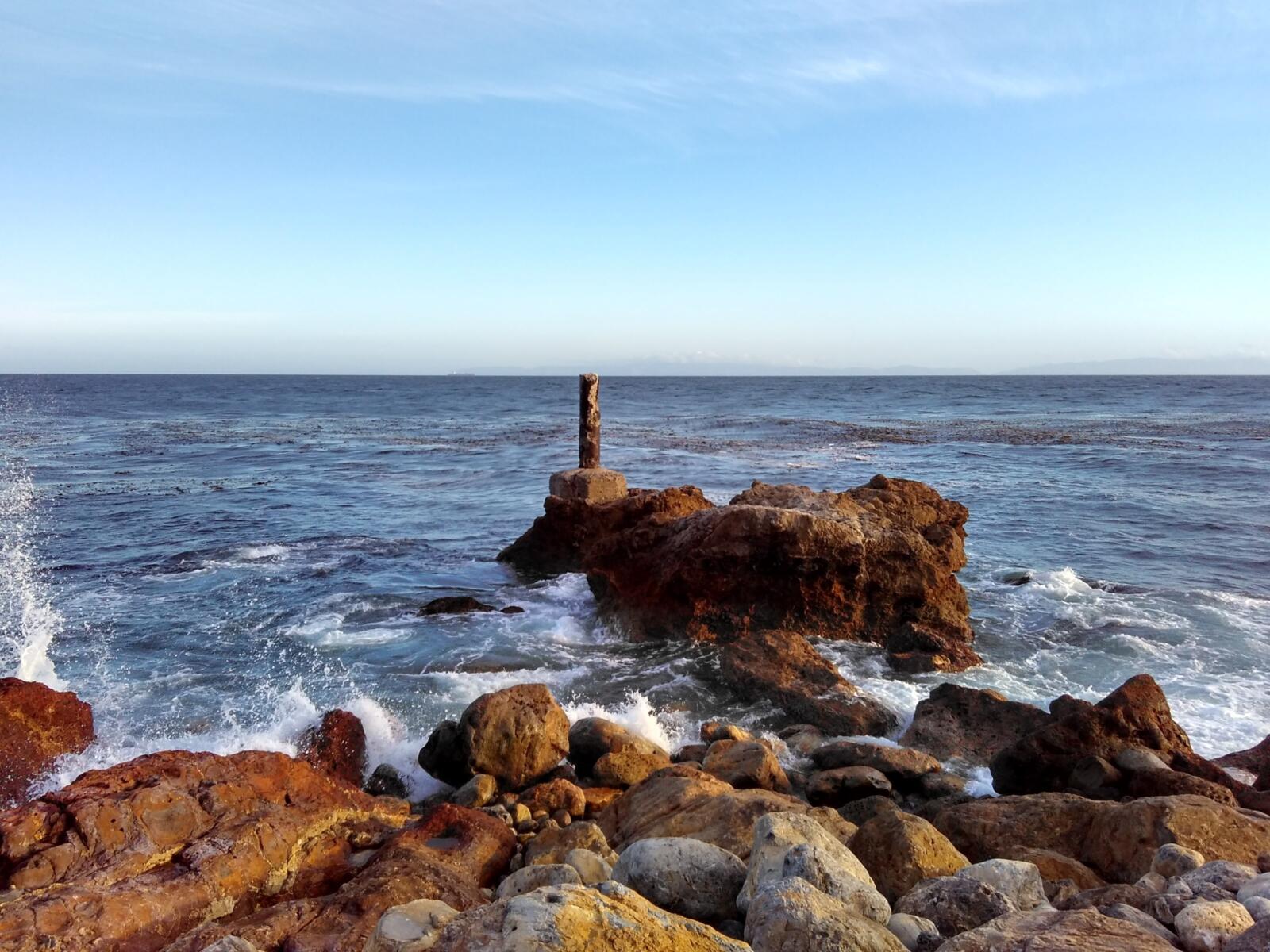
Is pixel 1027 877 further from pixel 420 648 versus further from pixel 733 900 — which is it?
pixel 420 648

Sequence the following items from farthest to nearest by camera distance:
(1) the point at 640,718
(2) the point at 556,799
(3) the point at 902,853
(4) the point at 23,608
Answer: (4) the point at 23,608, (1) the point at 640,718, (2) the point at 556,799, (3) the point at 902,853

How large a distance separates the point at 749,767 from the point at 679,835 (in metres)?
1.75

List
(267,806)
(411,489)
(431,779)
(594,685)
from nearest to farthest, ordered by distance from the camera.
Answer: (267,806) → (431,779) → (594,685) → (411,489)

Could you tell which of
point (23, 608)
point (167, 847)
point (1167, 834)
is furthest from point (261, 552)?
point (1167, 834)

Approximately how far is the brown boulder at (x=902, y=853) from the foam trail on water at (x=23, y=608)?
28.9 feet

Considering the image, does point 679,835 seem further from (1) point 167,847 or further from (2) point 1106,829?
(1) point 167,847

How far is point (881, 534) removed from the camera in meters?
11.4

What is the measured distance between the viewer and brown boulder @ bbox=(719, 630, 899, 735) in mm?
8688

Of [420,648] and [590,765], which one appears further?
[420,648]

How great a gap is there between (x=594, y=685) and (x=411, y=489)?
15284 mm

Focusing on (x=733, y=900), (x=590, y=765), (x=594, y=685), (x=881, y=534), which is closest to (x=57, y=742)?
(x=590, y=765)

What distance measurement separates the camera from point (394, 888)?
15.0ft

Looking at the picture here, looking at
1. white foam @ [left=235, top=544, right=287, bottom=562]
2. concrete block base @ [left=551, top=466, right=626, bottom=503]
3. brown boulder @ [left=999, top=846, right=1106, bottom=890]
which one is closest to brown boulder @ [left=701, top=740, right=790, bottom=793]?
brown boulder @ [left=999, top=846, right=1106, bottom=890]

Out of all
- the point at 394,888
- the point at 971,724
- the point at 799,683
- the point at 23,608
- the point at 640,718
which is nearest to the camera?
the point at 394,888
